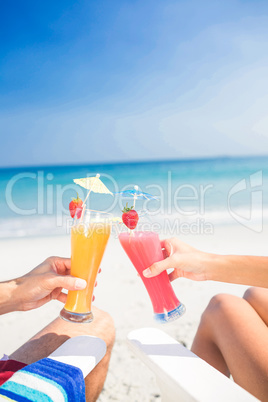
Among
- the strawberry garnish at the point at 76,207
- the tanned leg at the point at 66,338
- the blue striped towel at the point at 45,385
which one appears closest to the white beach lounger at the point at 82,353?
the blue striped towel at the point at 45,385

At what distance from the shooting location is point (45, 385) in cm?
111

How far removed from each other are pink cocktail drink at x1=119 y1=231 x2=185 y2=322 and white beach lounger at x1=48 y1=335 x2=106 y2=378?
1.89 ft

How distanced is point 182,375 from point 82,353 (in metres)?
0.42

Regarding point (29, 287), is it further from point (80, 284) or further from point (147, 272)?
point (147, 272)

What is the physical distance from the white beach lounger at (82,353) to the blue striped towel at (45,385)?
0.14ft

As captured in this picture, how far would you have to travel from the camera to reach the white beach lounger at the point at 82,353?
1.26 metres

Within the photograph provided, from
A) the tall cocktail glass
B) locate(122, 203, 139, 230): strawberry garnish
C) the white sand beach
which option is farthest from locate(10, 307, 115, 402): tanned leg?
the white sand beach

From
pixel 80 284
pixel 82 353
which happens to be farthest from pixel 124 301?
pixel 82 353

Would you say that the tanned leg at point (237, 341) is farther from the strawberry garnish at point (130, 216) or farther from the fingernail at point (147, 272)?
the strawberry garnish at point (130, 216)

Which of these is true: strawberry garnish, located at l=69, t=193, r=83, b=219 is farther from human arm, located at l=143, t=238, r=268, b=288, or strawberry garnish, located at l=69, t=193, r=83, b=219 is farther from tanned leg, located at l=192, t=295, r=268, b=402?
tanned leg, located at l=192, t=295, r=268, b=402

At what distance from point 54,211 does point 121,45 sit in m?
29.8

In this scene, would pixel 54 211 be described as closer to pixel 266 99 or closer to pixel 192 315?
pixel 192 315

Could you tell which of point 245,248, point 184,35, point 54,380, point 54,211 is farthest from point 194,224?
point 184,35

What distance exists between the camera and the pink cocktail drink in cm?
191
